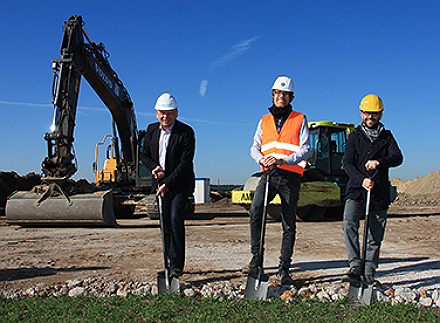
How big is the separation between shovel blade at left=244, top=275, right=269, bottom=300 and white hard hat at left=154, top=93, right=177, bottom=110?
6.29ft

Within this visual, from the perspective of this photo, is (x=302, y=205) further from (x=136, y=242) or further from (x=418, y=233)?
(x=136, y=242)

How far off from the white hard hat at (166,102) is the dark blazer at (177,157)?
204 mm

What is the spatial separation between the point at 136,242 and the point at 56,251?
1406mm

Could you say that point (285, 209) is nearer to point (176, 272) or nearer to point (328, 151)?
point (176, 272)

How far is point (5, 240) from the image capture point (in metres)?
7.71

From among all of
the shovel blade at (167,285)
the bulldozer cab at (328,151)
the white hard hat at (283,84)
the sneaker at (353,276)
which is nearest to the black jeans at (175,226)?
the shovel blade at (167,285)

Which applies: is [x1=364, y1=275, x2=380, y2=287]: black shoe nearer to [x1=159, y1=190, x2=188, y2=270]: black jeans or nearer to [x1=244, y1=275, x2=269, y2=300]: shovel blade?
[x1=244, y1=275, x2=269, y2=300]: shovel blade

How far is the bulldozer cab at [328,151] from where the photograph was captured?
37.7ft

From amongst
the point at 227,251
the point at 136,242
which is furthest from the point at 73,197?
the point at 227,251

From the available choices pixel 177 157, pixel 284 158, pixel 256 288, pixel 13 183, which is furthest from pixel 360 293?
pixel 13 183

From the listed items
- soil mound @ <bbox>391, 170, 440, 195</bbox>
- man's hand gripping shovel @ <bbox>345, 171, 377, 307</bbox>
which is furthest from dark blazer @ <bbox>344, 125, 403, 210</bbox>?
soil mound @ <bbox>391, 170, 440, 195</bbox>

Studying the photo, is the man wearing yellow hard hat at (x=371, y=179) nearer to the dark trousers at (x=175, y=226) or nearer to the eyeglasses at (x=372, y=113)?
the eyeglasses at (x=372, y=113)

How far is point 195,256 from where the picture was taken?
5805mm

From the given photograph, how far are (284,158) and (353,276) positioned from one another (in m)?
1.25
